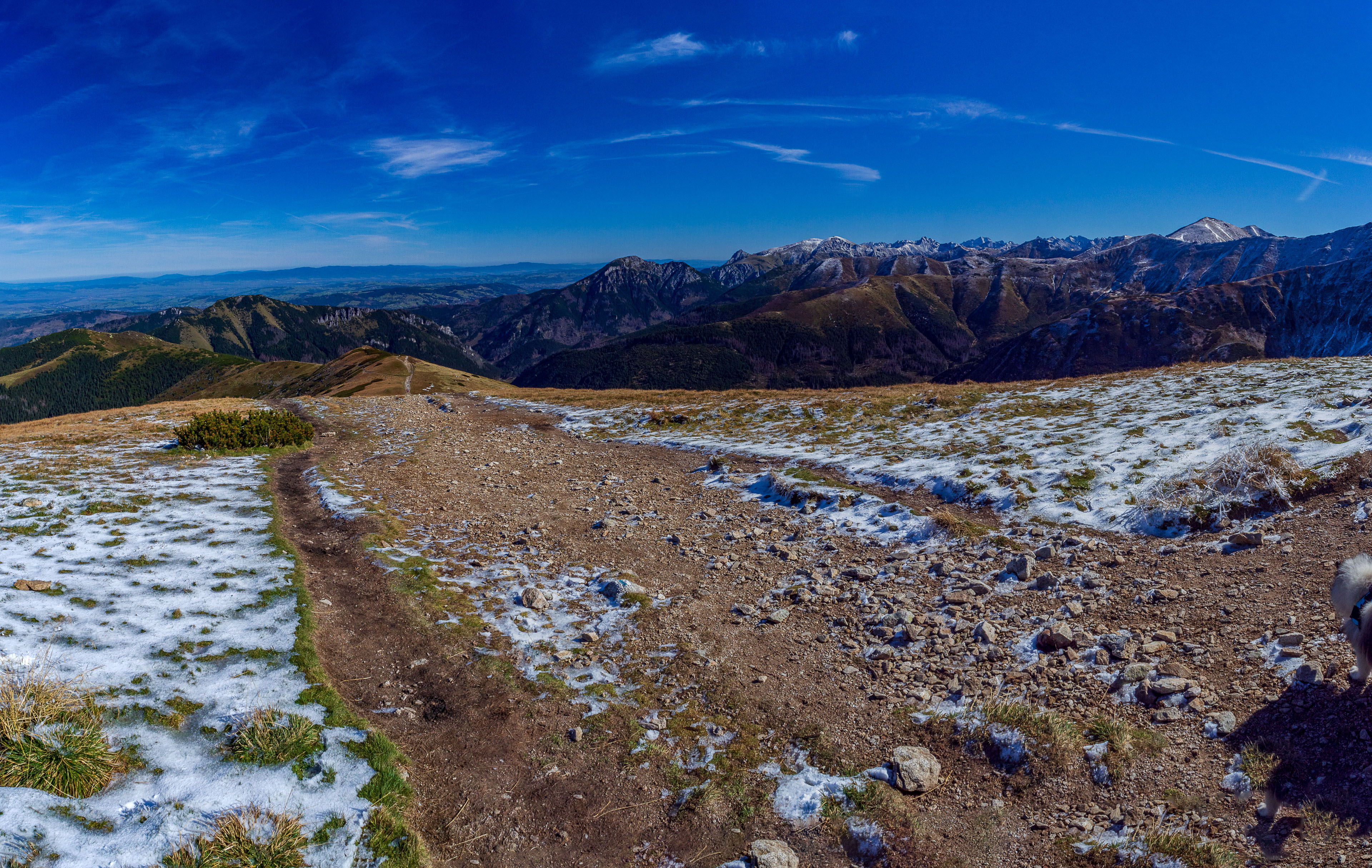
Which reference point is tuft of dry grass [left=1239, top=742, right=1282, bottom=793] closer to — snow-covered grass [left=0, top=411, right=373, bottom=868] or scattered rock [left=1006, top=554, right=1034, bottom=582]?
scattered rock [left=1006, top=554, right=1034, bottom=582]

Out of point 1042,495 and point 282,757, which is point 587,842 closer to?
point 282,757

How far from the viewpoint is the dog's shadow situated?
16.7ft

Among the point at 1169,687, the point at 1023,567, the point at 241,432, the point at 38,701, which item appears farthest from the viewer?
the point at 241,432

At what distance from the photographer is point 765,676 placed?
8734 millimetres

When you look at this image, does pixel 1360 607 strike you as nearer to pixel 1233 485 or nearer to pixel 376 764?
pixel 1233 485

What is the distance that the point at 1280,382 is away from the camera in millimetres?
20719

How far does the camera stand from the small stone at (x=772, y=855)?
5574 mm

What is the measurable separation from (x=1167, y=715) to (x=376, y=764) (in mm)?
9529

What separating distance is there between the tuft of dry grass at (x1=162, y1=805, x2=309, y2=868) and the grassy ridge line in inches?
25.4

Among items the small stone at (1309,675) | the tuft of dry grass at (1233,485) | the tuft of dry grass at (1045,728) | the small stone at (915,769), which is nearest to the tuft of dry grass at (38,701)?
the small stone at (915,769)

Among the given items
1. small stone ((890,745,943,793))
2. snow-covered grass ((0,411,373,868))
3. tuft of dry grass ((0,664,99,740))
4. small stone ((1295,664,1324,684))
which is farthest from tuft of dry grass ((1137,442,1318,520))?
tuft of dry grass ((0,664,99,740))

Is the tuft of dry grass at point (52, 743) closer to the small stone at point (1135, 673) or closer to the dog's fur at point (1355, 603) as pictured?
the small stone at point (1135, 673)

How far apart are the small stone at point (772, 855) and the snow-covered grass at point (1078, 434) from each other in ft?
33.2

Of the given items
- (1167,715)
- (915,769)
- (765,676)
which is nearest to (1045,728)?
(1167,715)
